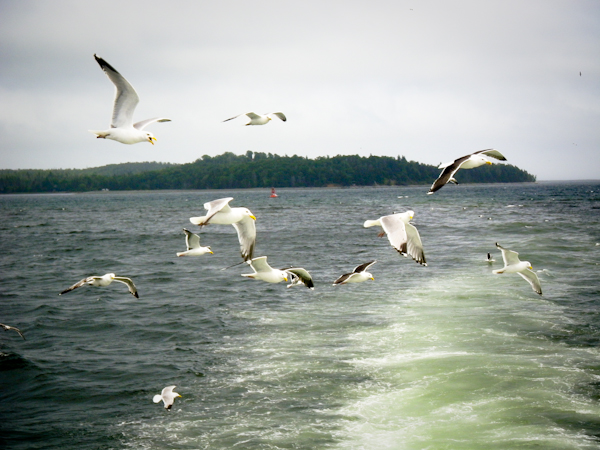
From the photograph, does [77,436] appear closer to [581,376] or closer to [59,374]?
[59,374]

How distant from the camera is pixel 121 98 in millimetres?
8773

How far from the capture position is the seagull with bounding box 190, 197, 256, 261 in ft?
28.1

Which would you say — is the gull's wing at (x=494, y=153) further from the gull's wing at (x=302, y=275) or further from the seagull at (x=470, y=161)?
the gull's wing at (x=302, y=275)

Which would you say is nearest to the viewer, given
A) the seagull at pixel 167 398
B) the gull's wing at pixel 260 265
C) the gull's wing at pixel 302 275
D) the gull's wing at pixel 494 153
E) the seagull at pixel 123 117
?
the seagull at pixel 123 117

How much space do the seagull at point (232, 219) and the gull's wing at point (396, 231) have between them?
2.32m

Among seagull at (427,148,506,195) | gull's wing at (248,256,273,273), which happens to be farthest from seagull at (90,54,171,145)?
seagull at (427,148,506,195)

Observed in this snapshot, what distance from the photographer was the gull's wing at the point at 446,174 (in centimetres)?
782

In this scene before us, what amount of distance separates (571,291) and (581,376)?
8.94 metres

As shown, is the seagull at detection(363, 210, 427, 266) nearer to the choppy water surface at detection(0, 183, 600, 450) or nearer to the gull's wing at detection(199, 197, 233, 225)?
the gull's wing at detection(199, 197, 233, 225)

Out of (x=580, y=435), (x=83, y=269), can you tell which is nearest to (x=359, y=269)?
(x=580, y=435)

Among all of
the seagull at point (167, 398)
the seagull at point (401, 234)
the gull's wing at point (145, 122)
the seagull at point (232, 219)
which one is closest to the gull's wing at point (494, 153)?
the seagull at point (401, 234)

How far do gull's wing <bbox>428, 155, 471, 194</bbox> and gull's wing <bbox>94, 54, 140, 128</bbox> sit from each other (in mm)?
4483

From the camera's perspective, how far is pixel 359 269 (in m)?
11.9

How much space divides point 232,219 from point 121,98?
255cm
